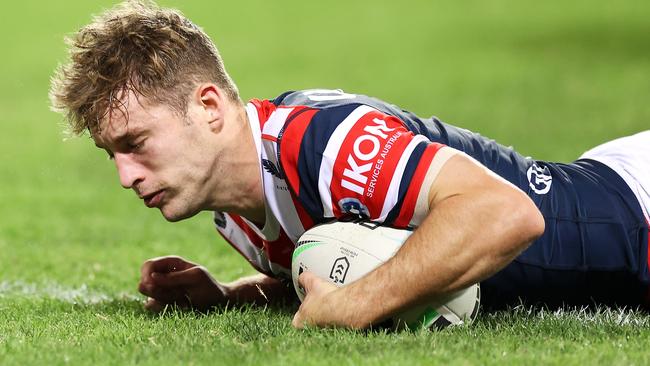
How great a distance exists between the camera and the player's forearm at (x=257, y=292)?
19.9ft

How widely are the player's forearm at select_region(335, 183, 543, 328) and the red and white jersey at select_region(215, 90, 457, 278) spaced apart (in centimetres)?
19

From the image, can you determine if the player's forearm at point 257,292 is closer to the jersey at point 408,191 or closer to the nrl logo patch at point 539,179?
the jersey at point 408,191

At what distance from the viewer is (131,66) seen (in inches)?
199

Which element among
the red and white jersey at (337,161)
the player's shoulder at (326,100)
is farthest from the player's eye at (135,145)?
the player's shoulder at (326,100)

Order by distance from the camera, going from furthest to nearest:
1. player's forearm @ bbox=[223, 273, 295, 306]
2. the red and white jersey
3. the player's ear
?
player's forearm @ bbox=[223, 273, 295, 306], the player's ear, the red and white jersey

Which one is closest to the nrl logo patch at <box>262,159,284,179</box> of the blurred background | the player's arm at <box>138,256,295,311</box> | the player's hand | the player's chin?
the player's chin

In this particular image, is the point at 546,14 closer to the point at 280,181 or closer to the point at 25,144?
the point at 25,144

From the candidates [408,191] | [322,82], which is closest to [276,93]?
[322,82]

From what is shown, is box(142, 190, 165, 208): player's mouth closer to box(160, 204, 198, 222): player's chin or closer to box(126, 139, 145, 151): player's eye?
box(160, 204, 198, 222): player's chin

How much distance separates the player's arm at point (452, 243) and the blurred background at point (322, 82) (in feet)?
6.51

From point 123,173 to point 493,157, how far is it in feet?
5.67

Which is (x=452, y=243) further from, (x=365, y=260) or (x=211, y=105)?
(x=211, y=105)

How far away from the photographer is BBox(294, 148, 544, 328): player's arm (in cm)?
449

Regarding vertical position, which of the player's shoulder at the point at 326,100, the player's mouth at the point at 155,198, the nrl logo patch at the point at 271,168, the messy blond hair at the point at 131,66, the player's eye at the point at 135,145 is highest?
the messy blond hair at the point at 131,66
